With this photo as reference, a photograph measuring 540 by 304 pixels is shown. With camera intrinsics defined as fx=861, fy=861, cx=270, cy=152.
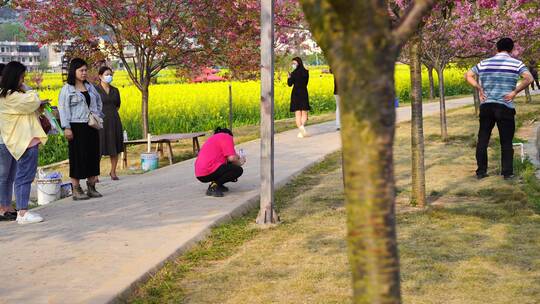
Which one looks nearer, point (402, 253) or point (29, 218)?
point (402, 253)

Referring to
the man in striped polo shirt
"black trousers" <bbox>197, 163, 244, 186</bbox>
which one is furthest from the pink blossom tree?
"black trousers" <bbox>197, 163, 244, 186</bbox>

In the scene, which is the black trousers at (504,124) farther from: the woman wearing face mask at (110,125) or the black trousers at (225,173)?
the woman wearing face mask at (110,125)

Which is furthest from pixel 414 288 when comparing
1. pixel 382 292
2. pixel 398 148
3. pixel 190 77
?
pixel 190 77

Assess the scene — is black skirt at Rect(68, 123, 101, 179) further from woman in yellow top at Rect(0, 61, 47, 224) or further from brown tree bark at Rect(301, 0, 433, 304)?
brown tree bark at Rect(301, 0, 433, 304)

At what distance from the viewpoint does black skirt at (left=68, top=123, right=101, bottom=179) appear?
33.2 feet

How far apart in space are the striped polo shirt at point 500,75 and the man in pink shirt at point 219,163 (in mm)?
3167

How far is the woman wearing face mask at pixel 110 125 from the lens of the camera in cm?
1266

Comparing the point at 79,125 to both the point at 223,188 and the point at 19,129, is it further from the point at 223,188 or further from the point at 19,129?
the point at 223,188

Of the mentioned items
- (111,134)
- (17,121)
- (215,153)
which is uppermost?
(17,121)

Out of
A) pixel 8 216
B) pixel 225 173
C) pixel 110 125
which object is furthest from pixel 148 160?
pixel 8 216

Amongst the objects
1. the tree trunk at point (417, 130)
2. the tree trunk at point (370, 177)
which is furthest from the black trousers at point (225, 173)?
the tree trunk at point (370, 177)

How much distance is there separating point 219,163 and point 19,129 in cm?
226

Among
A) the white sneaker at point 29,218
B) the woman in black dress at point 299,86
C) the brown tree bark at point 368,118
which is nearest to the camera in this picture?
the brown tree bark at point 368,118

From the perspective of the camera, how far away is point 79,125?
10125mm
